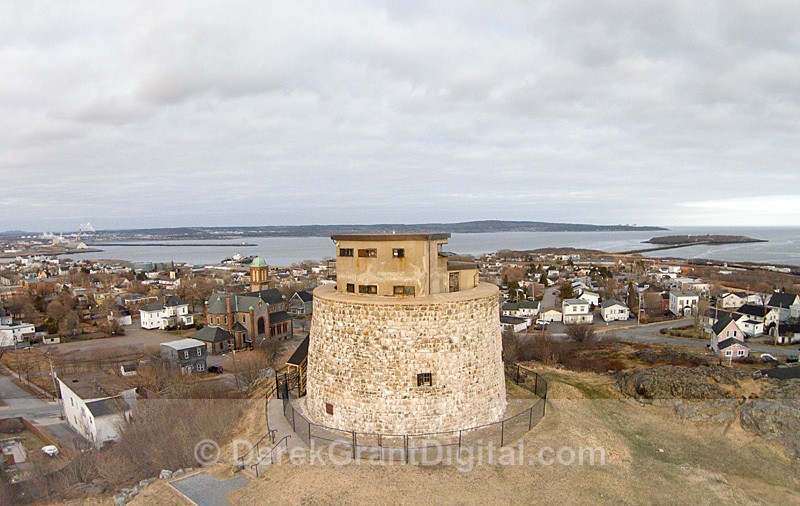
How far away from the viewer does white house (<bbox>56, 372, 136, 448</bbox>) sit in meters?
24.5

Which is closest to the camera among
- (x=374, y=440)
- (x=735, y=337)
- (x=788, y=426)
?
(x=374, y=440)

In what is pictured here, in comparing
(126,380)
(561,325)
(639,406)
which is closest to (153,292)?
(126,380)

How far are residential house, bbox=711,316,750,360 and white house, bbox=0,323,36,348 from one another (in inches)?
2722

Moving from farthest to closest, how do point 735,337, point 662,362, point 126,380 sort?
point 735,337, point 662,362, point 126,380

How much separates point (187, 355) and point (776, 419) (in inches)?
1526

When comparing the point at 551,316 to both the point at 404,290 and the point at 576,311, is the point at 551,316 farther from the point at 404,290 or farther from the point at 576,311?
the point at 404,290

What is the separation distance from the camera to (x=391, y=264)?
1505 centimetres

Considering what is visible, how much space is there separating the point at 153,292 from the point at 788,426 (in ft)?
→ 303

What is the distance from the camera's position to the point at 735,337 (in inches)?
1720

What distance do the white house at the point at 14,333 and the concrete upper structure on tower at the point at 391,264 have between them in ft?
177

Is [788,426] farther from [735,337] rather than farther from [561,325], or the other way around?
[561,325]

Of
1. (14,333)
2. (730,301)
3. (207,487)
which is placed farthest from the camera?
(730,301)

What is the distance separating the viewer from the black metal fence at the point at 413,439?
13703 mm

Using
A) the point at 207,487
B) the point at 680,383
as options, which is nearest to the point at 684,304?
the point at 680,383
